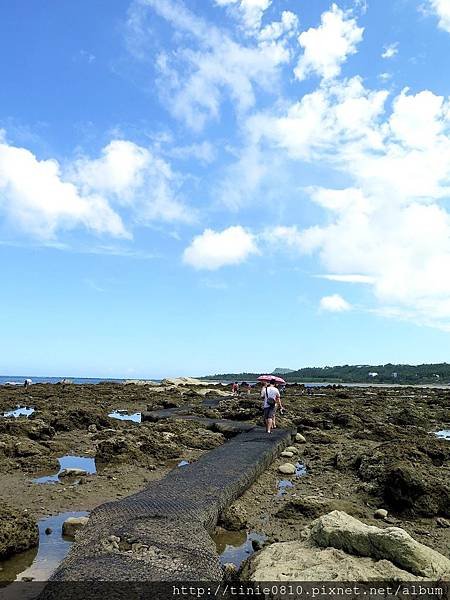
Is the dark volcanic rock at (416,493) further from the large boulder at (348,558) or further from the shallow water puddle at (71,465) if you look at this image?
the shallow water puddle at (71,465)

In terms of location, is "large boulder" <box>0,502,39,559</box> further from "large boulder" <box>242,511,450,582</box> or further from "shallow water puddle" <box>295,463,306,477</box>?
"shallow water puddle" <box>295,463,306,477</box>

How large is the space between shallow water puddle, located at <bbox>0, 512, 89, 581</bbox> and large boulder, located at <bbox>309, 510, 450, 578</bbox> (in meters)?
2.80

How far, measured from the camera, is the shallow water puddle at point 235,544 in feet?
18.5

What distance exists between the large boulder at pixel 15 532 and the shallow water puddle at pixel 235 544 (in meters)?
2.22

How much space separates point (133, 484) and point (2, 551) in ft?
12.9

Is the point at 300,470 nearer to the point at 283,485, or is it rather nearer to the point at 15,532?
the point at 283,485

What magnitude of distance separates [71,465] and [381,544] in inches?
312

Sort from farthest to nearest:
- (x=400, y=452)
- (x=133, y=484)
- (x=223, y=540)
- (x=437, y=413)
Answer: (x=437, y=413) < (x=400, y=452) < (x=133, y=484) < (x=223, y=540)

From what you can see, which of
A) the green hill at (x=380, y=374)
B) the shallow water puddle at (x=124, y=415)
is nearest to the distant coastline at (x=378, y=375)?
the green hill at (x=380, y=374)

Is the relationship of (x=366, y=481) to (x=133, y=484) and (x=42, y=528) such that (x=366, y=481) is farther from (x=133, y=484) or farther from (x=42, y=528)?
(x=42, y=528)

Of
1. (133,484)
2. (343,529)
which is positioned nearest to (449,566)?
(343,529)

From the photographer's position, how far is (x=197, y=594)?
4.07 meters

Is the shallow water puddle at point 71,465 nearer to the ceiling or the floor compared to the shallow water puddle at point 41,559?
nearer to the ceiling

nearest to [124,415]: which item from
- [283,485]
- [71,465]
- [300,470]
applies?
[71,465]
